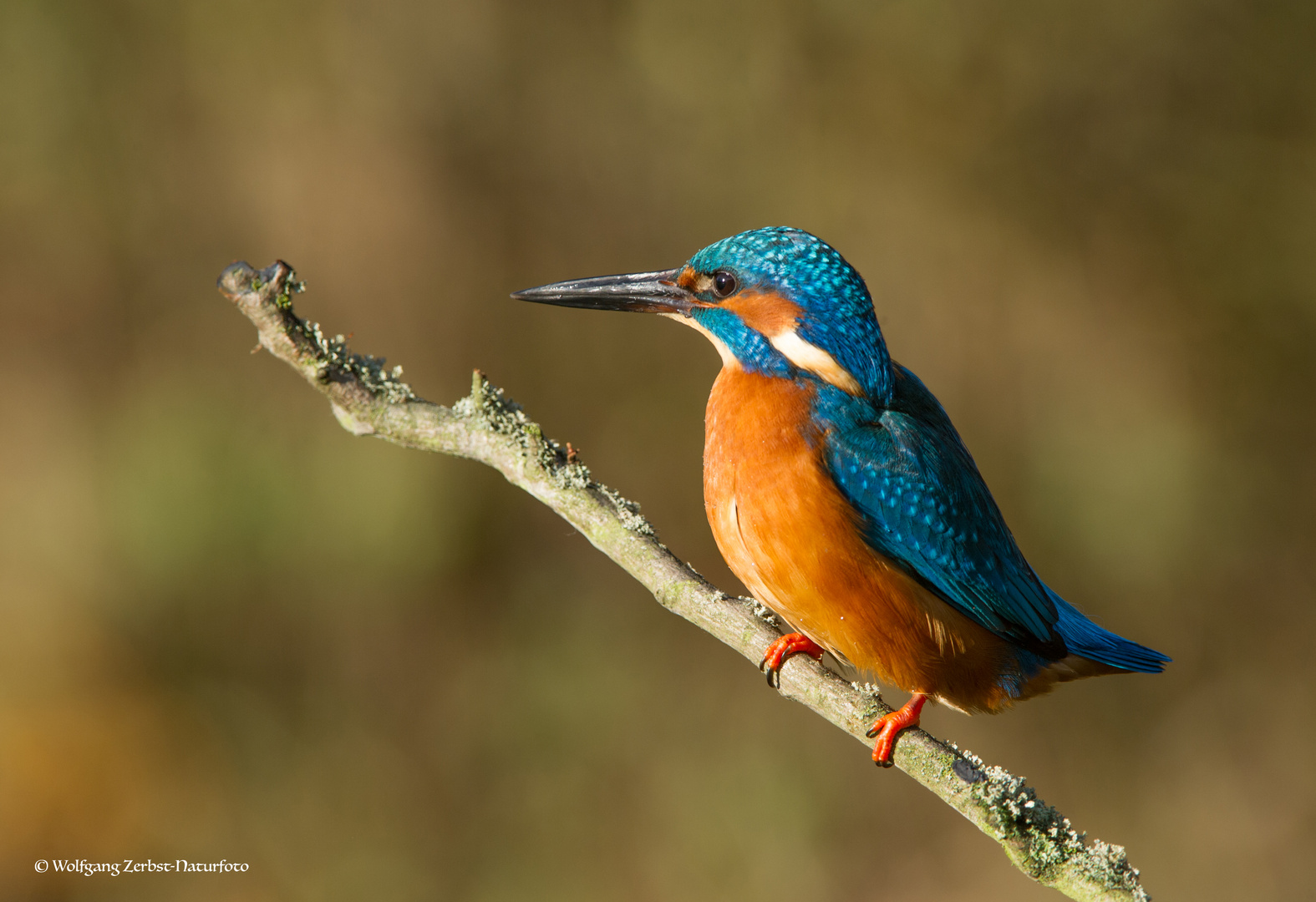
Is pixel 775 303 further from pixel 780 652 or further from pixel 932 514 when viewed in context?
pixel 780 652

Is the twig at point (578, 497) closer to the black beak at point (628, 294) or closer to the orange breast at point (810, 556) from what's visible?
the orange breast at point (810, 556)

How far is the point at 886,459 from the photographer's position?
7.20 feet

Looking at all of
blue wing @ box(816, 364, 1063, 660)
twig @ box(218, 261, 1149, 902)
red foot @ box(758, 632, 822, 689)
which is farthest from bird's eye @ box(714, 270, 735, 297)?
red foot @ box(758, 632, 822, 689)

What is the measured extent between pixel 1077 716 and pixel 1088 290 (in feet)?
6.47

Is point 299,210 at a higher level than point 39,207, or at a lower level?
higher

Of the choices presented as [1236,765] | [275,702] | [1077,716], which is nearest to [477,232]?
[275,702]

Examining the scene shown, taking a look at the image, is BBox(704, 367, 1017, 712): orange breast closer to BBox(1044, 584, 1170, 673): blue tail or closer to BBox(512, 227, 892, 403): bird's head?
BBox(512, 227, 892, 403): bird's head

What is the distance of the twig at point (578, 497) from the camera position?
67.4 inches

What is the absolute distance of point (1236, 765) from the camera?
443cm

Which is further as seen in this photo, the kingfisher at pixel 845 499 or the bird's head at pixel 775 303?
the bird's head at pixel 775 303

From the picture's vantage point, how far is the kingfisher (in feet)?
6.93

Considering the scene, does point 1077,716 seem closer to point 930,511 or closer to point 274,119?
point 930,511

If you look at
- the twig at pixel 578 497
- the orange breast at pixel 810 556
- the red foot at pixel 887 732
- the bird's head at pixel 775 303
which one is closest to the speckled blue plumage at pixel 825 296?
the bird's head at pixel 775 303

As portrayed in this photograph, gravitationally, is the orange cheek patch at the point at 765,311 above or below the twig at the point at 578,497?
above
